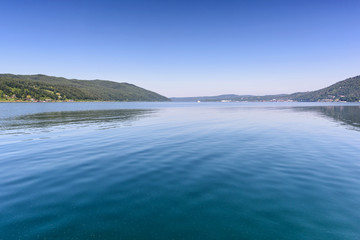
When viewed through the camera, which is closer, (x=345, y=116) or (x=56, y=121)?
(x=56, y=121)

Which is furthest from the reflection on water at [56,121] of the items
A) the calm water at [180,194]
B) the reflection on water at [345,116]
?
the reflection on water at [345,116]

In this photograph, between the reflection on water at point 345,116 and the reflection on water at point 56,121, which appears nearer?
the reflection on water at point 56,121

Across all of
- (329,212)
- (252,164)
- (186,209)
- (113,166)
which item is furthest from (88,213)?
(252,164)

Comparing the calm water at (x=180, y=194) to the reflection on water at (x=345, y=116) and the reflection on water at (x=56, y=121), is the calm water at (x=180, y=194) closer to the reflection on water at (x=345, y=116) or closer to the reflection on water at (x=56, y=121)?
the reflection on water at (x=56, y=121)

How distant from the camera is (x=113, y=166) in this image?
15719mm

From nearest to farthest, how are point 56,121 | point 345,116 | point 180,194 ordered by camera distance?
point 180,194 < point 56,121 < point 345,116

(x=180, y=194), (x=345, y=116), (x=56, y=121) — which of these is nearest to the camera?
(x=180, y=194)

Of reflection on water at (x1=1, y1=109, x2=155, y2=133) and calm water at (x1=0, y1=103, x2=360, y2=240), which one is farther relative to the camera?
reflection on water at (x1=1, y1=109, x2=155, y2=133)

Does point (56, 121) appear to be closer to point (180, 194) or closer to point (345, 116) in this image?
point (180, 194)

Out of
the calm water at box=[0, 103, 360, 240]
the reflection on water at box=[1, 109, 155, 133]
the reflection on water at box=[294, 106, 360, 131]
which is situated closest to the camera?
the calm water at box=[0, 103, 360, 240]

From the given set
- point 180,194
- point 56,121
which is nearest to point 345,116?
point 180,194

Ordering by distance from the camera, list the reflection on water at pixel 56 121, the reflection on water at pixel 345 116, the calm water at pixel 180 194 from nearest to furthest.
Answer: the calm water at pixel 180 194
the reflection on water at pixel 56 121
the reflection on water at pixel 345 116

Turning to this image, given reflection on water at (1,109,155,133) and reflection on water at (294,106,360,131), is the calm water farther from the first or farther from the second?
reflection on water at (294,106,360,131)

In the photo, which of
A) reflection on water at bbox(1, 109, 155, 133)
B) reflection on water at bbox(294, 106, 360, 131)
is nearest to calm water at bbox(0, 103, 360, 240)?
reflection on water at bbox(1, 109, 155, 133)
